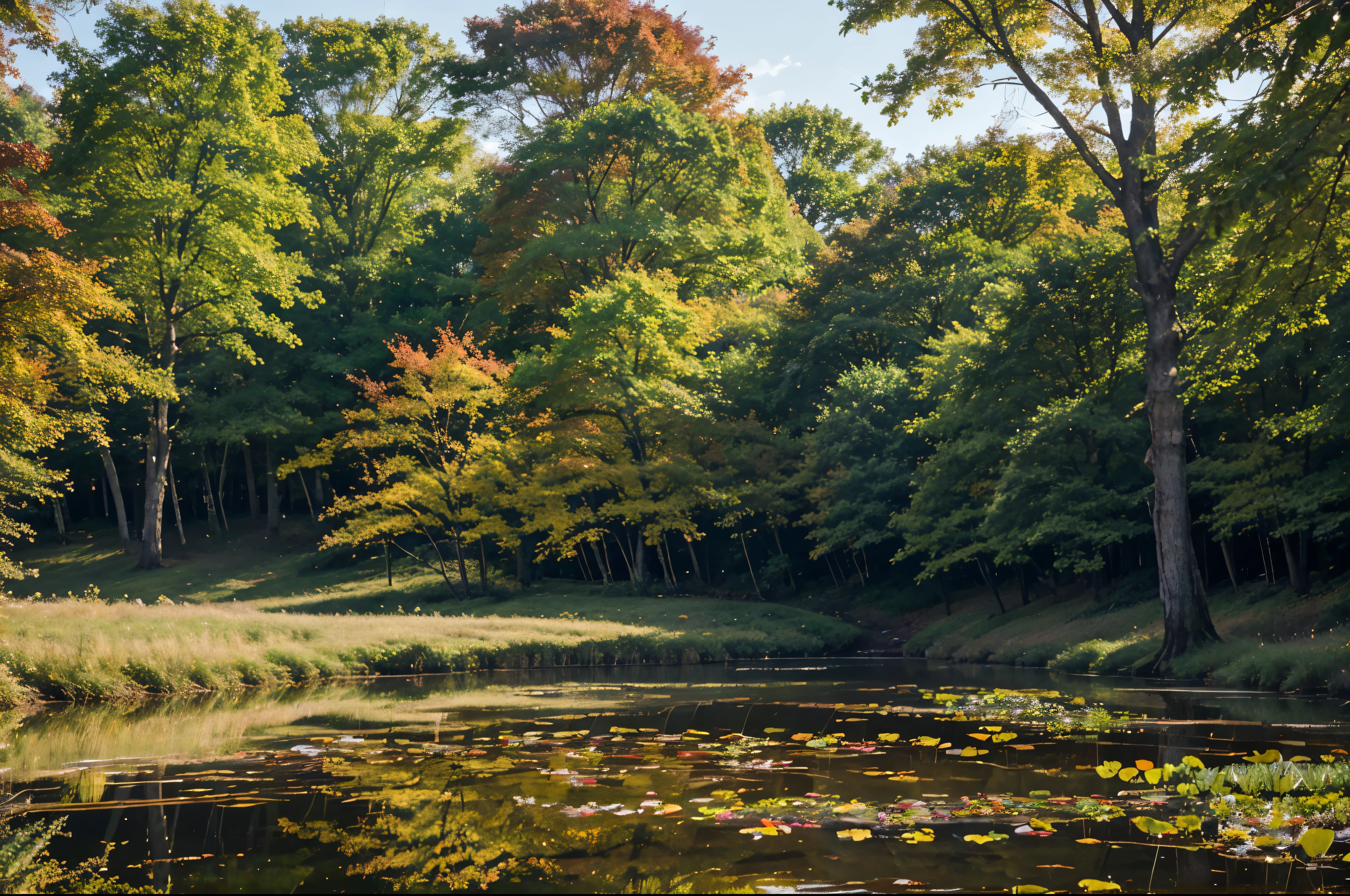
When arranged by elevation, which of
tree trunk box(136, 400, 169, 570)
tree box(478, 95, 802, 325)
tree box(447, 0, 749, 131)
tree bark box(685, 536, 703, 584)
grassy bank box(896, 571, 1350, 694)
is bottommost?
grassy bank box(896, 571, 1350, 694)

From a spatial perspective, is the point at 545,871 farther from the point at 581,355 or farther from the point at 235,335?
the point at 235,335

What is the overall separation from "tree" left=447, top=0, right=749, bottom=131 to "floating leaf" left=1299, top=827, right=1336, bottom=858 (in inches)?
1226

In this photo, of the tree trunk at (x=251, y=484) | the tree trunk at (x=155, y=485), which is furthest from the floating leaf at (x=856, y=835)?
the tree trunk at (x=251, y=484)

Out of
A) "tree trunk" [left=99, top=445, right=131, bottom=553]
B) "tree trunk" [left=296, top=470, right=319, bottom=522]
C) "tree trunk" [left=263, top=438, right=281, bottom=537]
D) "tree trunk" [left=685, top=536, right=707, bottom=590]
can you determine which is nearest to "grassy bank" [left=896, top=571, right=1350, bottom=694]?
"tree trunk" [left=685, top=536, right=707, bottom=590]

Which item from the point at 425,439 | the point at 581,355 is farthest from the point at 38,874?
the point at 425,439

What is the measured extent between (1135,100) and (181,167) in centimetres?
2720

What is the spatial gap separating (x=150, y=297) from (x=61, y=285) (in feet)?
47.9

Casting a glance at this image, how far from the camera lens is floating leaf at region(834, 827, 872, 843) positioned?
4277 mm

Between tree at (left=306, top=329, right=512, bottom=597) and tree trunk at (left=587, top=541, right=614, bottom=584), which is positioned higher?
tree at (left=306, top=329, right=512, bottom=597)

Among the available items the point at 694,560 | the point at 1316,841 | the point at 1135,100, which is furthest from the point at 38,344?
the point at 1316,841

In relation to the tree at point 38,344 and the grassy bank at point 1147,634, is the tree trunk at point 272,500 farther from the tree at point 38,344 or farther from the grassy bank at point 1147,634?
the grassy bank at point 1147,634

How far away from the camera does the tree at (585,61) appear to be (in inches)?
1235

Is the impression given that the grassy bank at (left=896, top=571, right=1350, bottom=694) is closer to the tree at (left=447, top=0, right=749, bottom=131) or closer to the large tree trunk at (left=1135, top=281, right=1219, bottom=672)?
the large tree trunk at (left=1135, top=281, right=1219, bottom=672)

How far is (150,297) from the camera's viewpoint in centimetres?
3066
